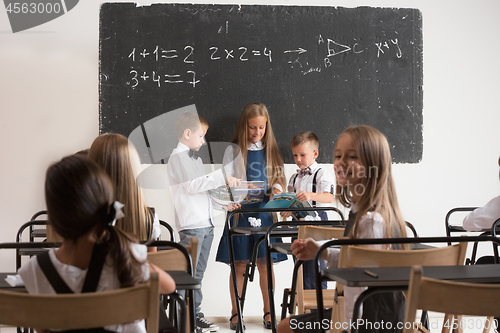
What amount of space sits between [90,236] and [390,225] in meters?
1.04

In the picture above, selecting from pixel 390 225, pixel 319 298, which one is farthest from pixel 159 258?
pixel 390 225

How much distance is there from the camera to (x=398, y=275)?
1.34m

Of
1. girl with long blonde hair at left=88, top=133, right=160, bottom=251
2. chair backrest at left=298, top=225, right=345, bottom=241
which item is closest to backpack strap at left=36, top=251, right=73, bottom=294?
girl with long blonde hair at left=88, top=133, right=160, bottom=251

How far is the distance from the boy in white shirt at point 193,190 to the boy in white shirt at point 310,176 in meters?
0.48

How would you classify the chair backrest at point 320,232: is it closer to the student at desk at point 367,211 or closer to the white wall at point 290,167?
the student at desk at point 367,211

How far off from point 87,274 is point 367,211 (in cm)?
102

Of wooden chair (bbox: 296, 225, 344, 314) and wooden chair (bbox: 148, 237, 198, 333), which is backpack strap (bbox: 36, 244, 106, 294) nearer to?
wooden chair (bbox: 148, 237, 198, 333)

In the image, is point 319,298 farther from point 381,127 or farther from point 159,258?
point 381,127

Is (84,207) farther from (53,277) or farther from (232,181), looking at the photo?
(232,181)

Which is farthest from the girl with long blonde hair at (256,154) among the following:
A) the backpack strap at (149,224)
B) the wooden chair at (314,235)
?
the backpack strap at (149,224)

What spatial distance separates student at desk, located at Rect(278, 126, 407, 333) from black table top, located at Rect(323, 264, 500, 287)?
0.16 m

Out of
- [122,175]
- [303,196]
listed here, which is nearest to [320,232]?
[122,175]

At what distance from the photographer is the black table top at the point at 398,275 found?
127 centimetres

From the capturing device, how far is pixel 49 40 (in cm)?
354
